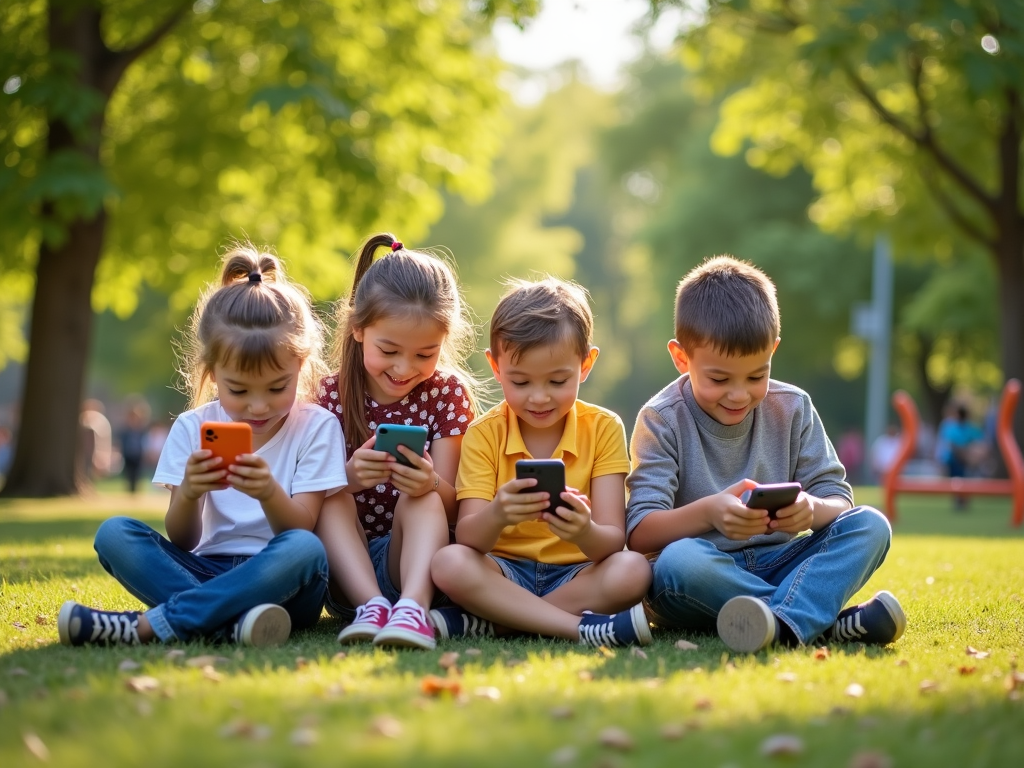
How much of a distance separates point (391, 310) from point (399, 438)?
0.64 m

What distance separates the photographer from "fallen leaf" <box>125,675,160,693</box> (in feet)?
9.82

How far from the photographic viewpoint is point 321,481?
13.9 feet

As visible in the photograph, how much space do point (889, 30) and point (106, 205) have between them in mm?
8435

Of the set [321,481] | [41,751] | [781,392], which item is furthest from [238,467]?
[781,392]

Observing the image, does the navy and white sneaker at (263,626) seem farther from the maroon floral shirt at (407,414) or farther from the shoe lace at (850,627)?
the shoe lace at (850,627)

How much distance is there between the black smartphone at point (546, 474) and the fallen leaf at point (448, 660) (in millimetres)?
604

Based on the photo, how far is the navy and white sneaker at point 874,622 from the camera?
3975 mm

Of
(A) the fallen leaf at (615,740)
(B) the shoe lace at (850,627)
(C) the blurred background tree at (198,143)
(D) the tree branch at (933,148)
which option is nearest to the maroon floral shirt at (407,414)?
(B) the shoe lace at (850,627)

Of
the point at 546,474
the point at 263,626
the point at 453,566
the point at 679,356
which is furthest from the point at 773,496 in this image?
the point at 263,626

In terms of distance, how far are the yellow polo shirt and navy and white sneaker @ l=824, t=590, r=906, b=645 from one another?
93 cm

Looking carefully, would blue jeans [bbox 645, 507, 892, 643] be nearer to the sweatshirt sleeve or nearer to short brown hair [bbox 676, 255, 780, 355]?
Answer: the sweatshirt sleeve

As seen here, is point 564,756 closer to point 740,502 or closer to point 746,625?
point 746,625

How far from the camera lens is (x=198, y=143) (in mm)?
13594

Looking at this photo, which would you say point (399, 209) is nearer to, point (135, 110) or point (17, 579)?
point (135, 110)
